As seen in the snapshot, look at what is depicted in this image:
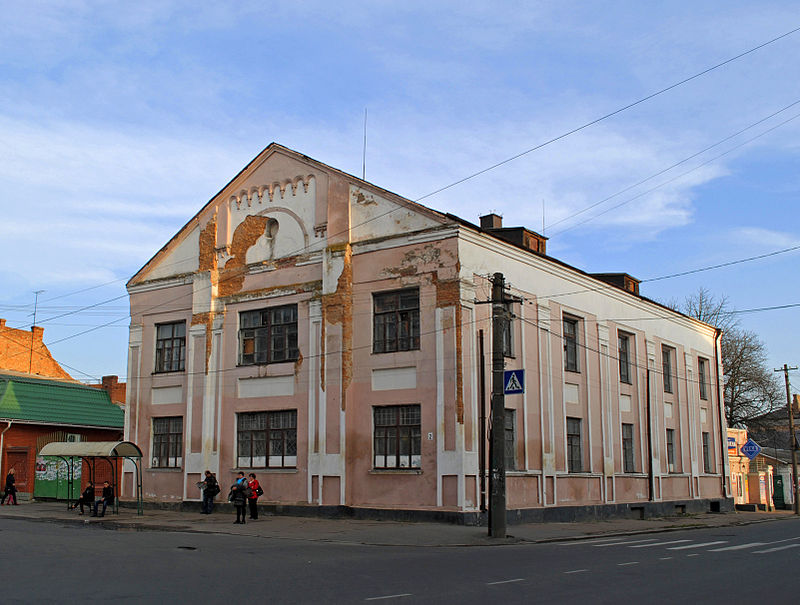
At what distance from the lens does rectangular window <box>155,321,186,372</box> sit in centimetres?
3209

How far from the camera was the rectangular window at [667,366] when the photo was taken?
37562 millimetres

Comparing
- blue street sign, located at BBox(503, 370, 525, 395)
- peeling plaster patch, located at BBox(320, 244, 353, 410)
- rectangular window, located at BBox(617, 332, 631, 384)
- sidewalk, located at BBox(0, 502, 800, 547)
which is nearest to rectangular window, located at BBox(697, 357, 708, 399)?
rectangular window, located at BBox(617, 332, 631, 384)

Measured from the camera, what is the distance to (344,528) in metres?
23.0

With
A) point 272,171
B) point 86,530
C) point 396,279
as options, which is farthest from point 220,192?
point 86,530

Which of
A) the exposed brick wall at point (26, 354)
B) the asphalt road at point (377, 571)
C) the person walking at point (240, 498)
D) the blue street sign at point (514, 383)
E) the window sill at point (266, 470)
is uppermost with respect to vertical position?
the exposed brick wall at point (26, 354)

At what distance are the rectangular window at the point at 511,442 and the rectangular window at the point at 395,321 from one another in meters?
3.87

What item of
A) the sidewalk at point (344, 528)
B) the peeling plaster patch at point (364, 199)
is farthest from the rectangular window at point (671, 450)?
the peeling plaster patch at point (364, 199)

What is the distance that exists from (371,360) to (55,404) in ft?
62.1

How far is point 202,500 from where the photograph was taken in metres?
29.5

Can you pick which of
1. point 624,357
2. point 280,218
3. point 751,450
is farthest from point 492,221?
point 751,450

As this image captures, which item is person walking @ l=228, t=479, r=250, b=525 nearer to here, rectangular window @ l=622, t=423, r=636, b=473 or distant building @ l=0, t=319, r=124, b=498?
distant building @ l=0, t=319, r=124, b=498

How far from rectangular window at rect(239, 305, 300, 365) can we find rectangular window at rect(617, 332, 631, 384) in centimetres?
1350

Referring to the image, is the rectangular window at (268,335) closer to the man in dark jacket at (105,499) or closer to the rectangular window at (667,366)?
the man in dark jacket at (105,499)

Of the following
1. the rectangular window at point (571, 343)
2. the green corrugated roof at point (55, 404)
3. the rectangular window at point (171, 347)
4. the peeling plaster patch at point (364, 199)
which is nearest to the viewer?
the peeling plaster patch at point (364, 199)
